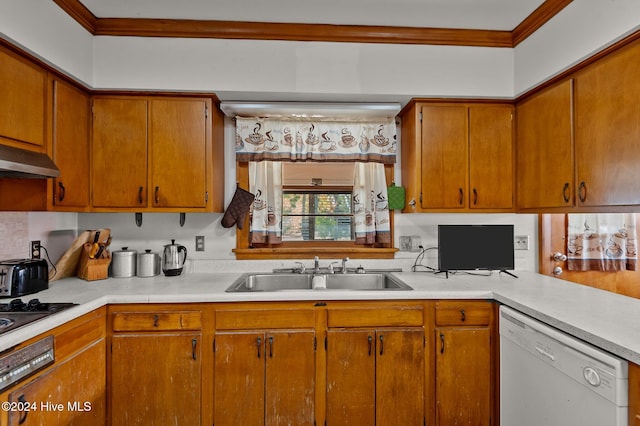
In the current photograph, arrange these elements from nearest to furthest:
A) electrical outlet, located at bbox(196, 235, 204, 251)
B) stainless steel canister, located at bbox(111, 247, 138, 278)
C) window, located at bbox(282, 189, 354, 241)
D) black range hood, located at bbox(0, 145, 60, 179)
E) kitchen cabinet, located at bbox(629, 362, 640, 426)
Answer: kitchen cabinet, located at bbox(629, 362, 640, 426) < black range hood, located at bbox(0, 145, 60, 179) < stainless steel canister, located at bbox(111, 247, 138, 278) < electrical outlet, located at bbox(196, 235, 204, 251) < window, located at bbox(282, 189, 354, 241)

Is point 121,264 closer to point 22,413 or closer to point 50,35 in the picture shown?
point 22,413

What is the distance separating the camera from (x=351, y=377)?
73.7 inches

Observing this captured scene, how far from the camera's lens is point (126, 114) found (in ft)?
7.11

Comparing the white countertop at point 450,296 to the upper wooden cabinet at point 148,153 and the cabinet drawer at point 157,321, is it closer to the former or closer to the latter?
the cabinet drawer at point 157,321

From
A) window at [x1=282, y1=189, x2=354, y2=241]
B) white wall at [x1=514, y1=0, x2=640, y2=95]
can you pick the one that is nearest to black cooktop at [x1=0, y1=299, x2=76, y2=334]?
window at [x1=282, y1=189, x2=354, y2=241]

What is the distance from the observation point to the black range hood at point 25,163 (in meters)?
1.48

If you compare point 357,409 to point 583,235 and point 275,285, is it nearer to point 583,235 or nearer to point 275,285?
point 275,285

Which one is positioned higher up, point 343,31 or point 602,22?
point 343,31

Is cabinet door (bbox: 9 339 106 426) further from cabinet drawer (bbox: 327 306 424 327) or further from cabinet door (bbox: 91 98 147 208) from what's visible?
cabinet drawer (bbox: 327 306 424 327)

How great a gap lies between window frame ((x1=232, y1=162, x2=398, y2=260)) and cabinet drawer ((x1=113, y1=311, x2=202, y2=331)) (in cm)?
70

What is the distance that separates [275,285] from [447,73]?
1.89m

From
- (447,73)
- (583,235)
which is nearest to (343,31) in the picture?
(447,73)

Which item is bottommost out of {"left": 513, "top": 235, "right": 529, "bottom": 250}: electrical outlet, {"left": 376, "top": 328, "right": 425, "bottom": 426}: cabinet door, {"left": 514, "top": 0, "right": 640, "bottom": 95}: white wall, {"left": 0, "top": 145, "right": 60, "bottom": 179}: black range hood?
{"left": 376, "top": 328, "right": 425, "bottom": 426}: cabinet door

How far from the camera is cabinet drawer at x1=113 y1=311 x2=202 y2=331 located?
5.99 ft
